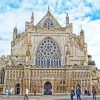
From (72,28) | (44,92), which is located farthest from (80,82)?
(72,28)

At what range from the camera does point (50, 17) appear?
76.3m

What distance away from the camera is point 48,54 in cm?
7300

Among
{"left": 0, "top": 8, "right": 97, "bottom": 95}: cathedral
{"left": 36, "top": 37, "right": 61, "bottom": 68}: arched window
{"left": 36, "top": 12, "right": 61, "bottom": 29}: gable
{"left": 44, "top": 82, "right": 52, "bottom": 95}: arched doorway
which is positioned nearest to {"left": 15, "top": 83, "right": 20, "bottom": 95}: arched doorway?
{"left": 0, "top": 8, "right": 97, "bottom": 95}: cathedral

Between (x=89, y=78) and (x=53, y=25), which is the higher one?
(x=53, y=25)

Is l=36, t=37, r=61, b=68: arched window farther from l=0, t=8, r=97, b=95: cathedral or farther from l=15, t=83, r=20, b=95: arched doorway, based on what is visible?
l=15, t=83, r=20, b=95: arched doorway

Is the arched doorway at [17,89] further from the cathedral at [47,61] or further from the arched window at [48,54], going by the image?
the arched window at [48,54]

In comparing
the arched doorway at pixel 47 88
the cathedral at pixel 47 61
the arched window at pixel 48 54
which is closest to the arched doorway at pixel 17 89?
the cathedral at pixel 47 61

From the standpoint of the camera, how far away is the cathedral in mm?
69688

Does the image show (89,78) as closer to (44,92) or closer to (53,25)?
(44,92)

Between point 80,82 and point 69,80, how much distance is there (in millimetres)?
2664

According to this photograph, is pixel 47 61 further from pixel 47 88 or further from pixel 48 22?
pixel 48 22

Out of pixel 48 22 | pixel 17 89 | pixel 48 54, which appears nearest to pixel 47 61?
pixel 48 54

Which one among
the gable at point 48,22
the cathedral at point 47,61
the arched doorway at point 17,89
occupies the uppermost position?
the gable at point 48,22

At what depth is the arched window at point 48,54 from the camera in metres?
72.6
